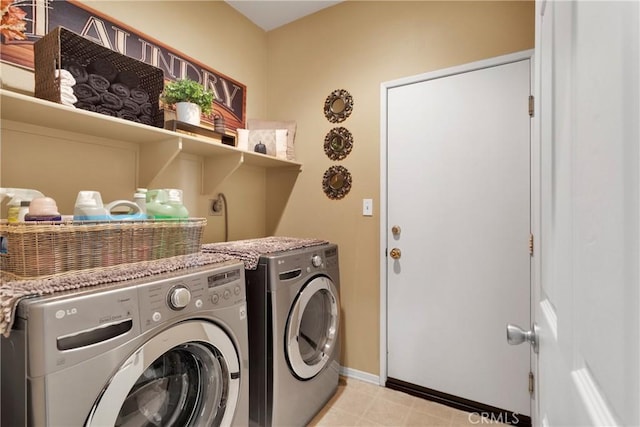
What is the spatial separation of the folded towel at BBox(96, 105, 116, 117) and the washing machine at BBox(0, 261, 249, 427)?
0.84 metres

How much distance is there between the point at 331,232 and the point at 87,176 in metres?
1.54

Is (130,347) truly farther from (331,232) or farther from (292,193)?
(292,193)

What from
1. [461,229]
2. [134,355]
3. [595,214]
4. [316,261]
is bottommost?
[134,355]

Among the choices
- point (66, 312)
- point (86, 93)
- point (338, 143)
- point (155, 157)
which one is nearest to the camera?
point (66, 312)

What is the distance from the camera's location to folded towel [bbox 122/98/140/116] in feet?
4.58

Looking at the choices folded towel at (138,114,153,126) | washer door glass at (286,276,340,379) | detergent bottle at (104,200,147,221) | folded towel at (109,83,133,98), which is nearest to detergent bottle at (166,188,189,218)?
detergent bottle at (104,200,147,221)

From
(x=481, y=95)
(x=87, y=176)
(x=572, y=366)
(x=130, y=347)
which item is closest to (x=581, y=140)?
(x=572, y=366)

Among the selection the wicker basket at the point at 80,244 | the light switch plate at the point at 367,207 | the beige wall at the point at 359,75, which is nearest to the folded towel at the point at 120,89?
the wicker basket at the point at 80,244

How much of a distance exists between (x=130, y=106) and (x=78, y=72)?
0.22 meters

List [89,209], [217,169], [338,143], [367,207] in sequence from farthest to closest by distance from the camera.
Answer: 1. [338,143]
2. [367,207]
3. [217,169]
4. [89,209]

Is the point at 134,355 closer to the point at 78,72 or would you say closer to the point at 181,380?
the point at 181,380

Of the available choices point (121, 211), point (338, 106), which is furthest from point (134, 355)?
point (338, 106)

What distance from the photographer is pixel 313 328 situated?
185 centimetres

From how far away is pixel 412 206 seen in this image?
202 cm
